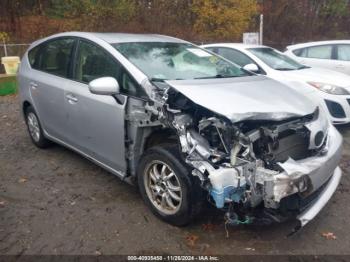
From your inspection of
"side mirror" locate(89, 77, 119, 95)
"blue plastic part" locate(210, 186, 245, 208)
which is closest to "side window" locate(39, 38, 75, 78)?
"side mirror" locate(89, 77, 119, 95)

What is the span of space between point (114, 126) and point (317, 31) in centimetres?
2306

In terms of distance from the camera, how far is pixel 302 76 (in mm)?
6617

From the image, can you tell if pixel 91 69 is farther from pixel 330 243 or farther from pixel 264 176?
pixel 330 243

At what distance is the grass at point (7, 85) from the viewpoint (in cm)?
1037

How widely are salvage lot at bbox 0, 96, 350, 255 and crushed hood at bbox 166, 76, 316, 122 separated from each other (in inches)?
41.4

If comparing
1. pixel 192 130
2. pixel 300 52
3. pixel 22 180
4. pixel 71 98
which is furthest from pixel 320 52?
pixel 22 180

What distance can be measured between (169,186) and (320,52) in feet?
23.3

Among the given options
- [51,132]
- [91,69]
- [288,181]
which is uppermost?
[91,69]

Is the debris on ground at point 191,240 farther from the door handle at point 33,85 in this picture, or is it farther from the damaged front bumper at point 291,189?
the door handle at point 33,85

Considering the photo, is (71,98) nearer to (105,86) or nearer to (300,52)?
(105,86)

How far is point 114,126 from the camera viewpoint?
3.62 metres

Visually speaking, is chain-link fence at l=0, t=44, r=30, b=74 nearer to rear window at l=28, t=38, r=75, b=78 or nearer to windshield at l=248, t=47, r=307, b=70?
rear window at l=28, t=38, r=75, b=78

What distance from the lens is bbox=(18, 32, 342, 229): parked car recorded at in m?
2.85

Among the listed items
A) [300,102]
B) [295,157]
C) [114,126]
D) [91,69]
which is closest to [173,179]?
[114,126]
